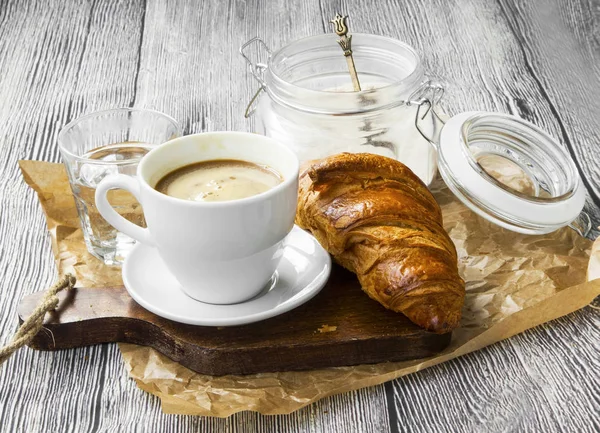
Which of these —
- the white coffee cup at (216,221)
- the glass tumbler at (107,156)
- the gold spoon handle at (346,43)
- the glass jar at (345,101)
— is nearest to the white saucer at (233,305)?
the white coffee cup at (216,221)

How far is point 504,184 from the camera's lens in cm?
155

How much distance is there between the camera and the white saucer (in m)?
1.29

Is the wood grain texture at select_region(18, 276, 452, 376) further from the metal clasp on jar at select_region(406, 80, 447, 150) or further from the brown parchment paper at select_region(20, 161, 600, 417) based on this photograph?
the metal clasp on jar at select_region(406, 80, 447, 150)

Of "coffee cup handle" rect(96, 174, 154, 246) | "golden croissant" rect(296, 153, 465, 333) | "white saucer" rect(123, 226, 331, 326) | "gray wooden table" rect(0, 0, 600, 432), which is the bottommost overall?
"gray wooden table" rect(0, 0, 600, 432)

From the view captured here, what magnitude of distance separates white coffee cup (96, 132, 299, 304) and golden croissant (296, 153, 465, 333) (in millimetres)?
121

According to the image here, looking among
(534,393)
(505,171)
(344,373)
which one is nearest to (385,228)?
(344,373)

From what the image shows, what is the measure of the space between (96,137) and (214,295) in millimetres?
532

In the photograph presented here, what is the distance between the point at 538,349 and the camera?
4.55 feet

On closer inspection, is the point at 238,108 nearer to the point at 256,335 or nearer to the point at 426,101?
the point at 426,101

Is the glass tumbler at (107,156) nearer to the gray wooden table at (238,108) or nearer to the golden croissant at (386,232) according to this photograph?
the gray wooden table at (238,108)

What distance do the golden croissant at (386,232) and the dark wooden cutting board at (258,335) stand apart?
0.04m

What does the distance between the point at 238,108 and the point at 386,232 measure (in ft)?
3.63

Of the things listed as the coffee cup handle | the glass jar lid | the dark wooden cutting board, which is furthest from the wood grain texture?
the glass jar lid

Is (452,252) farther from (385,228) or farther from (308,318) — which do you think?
(308,318)
